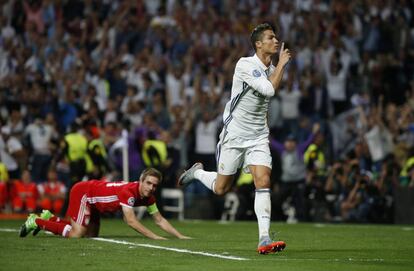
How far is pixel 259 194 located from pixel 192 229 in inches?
268

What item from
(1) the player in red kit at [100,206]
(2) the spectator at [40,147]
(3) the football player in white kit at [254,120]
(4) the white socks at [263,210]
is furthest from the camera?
(2) the spectator at [40,147]

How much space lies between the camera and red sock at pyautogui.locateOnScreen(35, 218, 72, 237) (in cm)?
1441

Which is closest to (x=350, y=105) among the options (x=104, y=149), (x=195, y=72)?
(x=195, y=72)

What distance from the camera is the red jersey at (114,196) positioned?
45.8ft

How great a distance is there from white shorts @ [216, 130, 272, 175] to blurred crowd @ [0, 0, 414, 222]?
10075 millimetres

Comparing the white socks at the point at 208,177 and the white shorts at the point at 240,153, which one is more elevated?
the white shorts at the point at 240,153

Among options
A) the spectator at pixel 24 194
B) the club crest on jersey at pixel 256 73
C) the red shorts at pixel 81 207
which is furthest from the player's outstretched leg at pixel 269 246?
the spectator at pixel 24 194

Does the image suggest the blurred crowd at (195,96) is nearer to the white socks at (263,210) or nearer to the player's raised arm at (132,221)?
the player's raised arm at (132,221)

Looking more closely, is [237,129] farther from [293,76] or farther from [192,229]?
[293,76]

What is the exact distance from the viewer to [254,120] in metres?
12.4

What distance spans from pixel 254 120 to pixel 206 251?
1.59 meters

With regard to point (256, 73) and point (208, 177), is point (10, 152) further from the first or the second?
point (256, 73)

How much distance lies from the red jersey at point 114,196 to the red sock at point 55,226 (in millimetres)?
522

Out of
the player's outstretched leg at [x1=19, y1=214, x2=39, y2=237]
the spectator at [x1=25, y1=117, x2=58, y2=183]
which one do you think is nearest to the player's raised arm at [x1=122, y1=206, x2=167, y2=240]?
the player's outstretched leg at [x1=19, y1=214, x2=39, y2=237]
